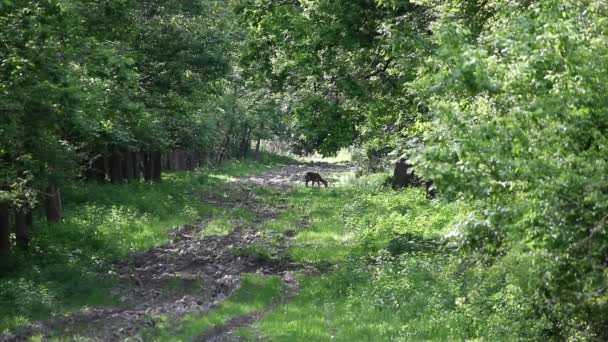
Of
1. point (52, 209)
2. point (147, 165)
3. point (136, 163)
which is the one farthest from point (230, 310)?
point (147, 165)

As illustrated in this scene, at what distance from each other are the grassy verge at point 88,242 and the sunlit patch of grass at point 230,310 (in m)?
2.55

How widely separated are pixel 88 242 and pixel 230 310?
828 centimetres

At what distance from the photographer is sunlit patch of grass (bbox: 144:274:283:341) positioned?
13312 mm

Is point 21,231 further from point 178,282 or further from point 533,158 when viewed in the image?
point 533,158

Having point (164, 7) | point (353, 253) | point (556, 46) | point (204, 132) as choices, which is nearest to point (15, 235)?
point (353, 253)

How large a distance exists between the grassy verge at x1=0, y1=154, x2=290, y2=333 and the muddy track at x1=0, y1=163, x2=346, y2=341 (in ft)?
1.70

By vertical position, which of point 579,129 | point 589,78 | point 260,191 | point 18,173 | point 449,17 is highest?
point 449,17

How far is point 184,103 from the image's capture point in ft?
97.8

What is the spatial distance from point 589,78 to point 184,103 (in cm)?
2341

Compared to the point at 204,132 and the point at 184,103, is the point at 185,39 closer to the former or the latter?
the point at 184,103

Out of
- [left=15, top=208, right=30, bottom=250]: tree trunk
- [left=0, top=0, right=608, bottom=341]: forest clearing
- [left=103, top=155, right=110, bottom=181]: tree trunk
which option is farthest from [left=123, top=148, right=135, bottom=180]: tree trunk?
[left=15, top=208, right=30, bottom=250]: tree trunk

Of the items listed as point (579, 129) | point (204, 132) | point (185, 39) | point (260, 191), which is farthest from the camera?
point (204, 132)

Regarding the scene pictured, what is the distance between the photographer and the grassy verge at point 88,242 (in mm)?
15703

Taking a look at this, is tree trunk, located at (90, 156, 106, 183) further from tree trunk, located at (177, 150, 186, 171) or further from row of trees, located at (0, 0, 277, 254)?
tree trunk, located at (177, 150, 186, 171)
